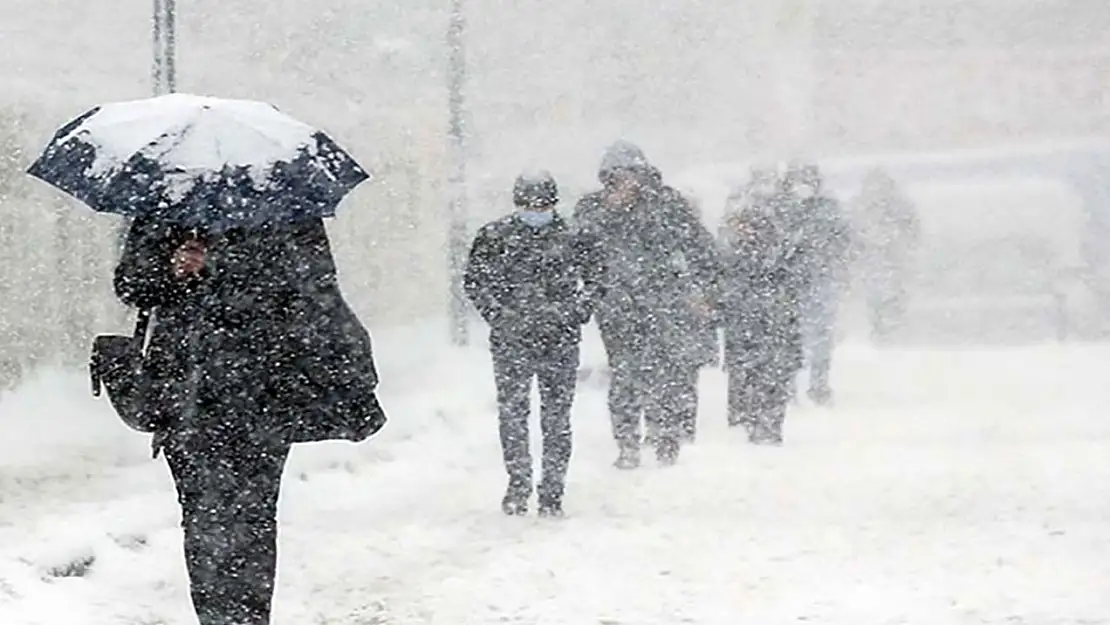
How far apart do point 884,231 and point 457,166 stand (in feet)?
13.0

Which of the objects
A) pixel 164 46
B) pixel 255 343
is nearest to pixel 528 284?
pixel 255 343

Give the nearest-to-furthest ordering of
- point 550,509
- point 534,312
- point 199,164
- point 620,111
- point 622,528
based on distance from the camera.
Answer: point 199,164 → point 622,528 → point 534,312 → point 550,509 → point 620,111

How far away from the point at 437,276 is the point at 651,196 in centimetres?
953

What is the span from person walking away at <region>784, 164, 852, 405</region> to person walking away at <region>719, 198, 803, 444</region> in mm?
615

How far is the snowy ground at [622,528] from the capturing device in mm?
6426

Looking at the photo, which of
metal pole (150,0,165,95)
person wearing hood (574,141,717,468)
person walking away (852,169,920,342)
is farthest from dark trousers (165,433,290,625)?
person walking away (852,169,920,342)

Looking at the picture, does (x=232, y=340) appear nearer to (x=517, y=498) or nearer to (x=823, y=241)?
(x=517, y=498)

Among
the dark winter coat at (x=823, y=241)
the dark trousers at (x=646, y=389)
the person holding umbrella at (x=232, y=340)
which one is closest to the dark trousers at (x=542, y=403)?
the dark trousers at (x=646, y=389)

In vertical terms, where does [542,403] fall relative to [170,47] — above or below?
below

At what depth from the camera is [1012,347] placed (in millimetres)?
18688

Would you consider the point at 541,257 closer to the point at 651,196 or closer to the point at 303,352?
the point at 651,196

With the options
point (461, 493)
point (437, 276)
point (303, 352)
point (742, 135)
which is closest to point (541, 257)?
point (461, 493)

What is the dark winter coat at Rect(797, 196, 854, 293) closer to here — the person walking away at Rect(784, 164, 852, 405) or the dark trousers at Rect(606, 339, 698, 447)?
the person walking away at Rect(784, 164, 852, 405)

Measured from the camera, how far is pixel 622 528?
793 centimetres
